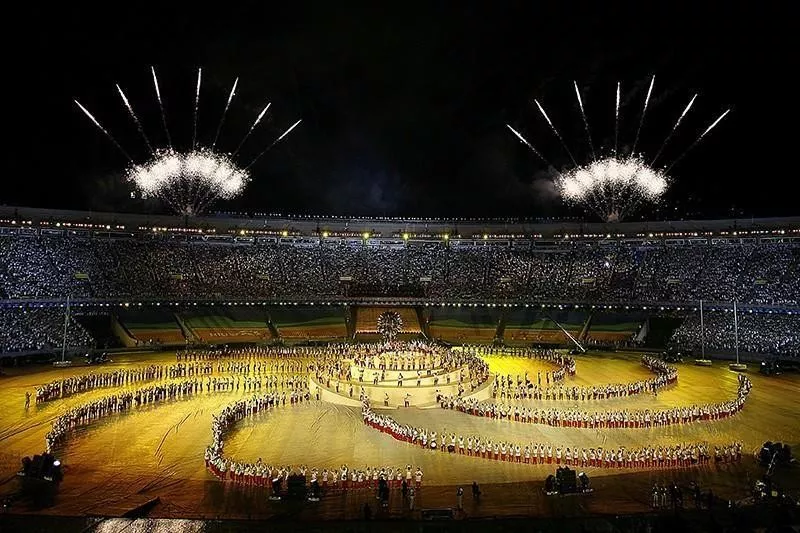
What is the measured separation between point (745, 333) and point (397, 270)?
118 feet

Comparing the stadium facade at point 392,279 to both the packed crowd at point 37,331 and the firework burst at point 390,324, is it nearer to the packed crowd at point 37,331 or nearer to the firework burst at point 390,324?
the packed crowd at point 37,331

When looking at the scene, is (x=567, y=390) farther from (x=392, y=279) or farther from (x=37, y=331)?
(x=37, y=331)

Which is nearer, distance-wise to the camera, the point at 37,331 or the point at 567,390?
the point at 567,390

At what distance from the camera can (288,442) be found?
2308cm

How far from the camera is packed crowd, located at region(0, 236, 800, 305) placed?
48875 mm

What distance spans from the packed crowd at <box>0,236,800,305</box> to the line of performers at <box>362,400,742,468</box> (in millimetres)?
32811

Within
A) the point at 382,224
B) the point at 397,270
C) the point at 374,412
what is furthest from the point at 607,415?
the point at 382,224

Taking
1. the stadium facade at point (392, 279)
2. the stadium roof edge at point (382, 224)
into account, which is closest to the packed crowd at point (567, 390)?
the stadium facade at point (392, 279)

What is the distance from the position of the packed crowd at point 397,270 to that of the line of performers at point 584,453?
32.8 m

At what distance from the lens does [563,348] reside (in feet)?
165

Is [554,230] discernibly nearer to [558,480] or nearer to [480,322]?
[480,322]

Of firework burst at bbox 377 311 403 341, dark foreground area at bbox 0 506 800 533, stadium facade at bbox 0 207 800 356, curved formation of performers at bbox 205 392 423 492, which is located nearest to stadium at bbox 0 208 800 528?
curved formation of performers at bbox 205 392 423 492

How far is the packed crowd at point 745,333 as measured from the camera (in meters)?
42.6

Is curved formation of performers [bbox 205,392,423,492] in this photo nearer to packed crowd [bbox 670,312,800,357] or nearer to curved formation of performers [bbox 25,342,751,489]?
curved formation of performers [bbox 25,342,751,489]
